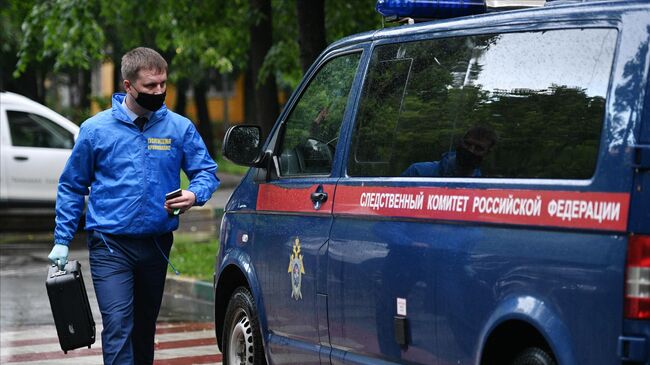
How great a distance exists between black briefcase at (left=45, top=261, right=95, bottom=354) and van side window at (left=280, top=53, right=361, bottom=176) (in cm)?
124

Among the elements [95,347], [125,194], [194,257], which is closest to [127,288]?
[125,194]

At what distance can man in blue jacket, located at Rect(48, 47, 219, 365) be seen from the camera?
6805mm

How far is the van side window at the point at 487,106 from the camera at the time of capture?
4.95m

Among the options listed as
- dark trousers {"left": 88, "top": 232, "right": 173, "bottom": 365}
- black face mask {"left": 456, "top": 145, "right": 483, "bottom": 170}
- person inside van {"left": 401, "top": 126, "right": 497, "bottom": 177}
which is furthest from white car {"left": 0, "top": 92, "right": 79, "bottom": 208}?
black face mask {"left": 456, "top": 145, "right": 483, "bottom": 170}

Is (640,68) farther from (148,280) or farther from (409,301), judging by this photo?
(148,280)

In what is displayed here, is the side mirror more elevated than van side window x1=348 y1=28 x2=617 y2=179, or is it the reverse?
van side window x1=348 y1=28 x2=617 y2=179

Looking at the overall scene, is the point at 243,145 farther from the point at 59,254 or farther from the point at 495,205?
the point at 495,205

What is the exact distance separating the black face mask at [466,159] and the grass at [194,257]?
8.29 metres

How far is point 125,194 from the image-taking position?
6.86m

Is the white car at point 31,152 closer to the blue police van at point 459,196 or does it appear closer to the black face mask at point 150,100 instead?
the blue police van at point 459,196

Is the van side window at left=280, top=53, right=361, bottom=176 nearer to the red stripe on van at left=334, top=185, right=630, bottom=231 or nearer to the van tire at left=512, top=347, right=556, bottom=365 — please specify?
the red stripe on van at left=334, top=185, right=630, bottom=231

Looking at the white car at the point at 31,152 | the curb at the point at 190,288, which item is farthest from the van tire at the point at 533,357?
the white car at the point at 31,152

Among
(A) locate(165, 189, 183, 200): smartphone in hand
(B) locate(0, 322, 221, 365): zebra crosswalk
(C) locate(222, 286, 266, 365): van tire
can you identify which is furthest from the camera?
(B) locate(0, 322, 221, 365): zebra crosswalk

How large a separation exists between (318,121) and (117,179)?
1.04m
